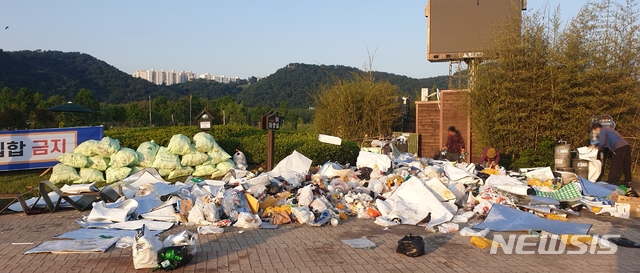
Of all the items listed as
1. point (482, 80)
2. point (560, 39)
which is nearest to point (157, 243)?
point (482, 80)

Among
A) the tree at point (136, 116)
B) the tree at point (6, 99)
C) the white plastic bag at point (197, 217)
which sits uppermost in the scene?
the tree at point (6, 99)

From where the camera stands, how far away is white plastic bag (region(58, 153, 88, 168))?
33.9 feet

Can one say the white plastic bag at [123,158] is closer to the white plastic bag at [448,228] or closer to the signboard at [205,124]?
the signboard at [205,124]

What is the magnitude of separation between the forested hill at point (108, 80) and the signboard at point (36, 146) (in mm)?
35277

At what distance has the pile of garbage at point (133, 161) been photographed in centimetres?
1023

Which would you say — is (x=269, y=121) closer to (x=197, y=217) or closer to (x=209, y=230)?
(x=197, y=217)

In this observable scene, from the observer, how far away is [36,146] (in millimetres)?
11031

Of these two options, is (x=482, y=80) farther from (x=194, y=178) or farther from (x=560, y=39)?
(x=194, y=178)

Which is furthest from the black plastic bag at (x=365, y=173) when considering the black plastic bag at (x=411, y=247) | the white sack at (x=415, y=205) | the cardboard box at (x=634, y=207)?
the cardboard box at (x=634, y=207)

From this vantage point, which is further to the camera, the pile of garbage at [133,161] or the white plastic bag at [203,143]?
the white plastic bag at [203,143]

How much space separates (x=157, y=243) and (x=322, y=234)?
7.31 ft

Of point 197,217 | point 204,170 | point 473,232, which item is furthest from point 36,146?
point 473,232

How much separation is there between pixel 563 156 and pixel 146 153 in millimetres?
9310

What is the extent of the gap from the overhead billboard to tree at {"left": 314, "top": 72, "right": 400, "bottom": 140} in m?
2.49
